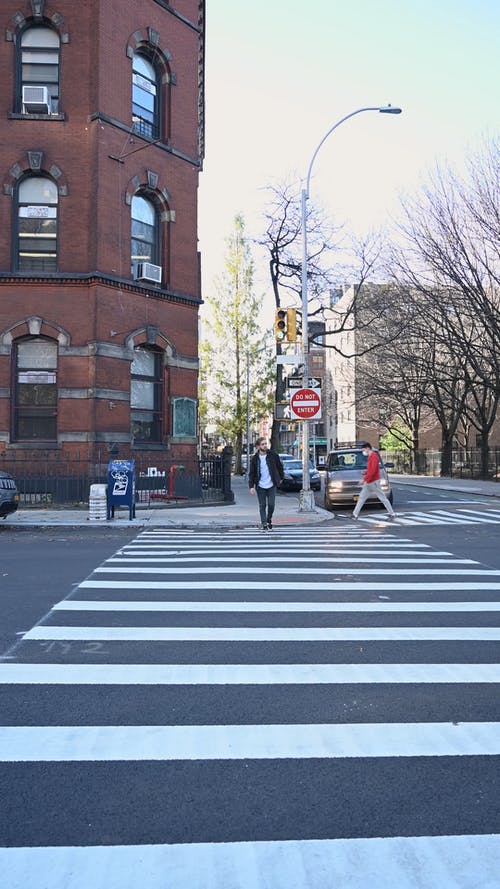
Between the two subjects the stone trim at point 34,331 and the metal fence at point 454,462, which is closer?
the stone trim at point 34,331

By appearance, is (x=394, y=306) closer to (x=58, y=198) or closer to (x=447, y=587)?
(x=58, y=198)

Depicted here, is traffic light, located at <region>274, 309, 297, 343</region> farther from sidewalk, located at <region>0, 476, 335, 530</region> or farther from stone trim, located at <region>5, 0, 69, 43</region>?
stone trim, located at <region>5, 0, 69, 43</region>

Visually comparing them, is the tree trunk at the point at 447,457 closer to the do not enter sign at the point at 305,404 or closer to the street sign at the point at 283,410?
the street sign at the point at 283,410

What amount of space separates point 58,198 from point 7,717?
19347 mm

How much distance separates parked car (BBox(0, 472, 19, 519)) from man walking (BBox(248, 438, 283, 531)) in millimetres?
5105

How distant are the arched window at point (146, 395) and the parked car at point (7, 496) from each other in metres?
6.58

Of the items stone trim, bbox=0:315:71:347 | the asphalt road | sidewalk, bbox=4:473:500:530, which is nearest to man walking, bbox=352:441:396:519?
sidewalk, bbox=4:473:500:530

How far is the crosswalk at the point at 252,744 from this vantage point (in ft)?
9.30

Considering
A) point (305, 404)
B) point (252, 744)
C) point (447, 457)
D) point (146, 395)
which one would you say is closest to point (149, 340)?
point (146, 395)

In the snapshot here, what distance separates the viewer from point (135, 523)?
1616 cm

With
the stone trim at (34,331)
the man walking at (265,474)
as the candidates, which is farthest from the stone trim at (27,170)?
the man walking at (265,474)

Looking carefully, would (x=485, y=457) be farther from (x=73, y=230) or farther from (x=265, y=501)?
(x=265, y=501)

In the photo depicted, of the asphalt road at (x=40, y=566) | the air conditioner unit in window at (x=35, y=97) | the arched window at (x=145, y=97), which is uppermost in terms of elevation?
the arched window at (x=145, y=97)

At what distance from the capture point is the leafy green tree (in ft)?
157
